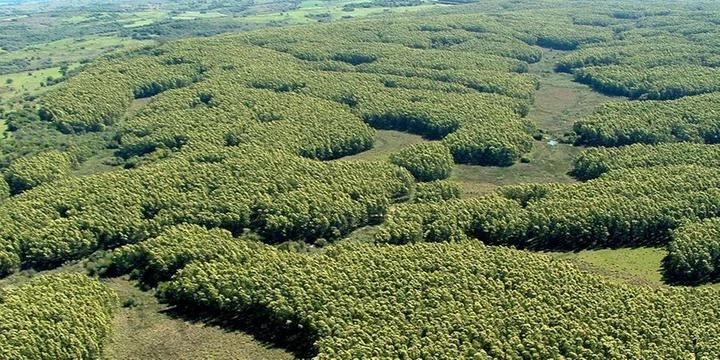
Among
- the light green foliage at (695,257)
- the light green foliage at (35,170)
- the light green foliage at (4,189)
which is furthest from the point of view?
the light green foliage at (35,170)

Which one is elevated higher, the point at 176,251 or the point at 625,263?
the point at 176,251

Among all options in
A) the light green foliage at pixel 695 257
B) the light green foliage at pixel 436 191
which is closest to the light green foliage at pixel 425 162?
the light green foliage at pixel 436 191

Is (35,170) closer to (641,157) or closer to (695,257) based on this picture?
(695,257)

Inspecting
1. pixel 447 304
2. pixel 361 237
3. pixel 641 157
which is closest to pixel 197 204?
pixel 361 237

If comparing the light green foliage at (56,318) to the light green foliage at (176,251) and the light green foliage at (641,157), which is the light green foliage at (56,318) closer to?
the light green foliage at (176,251)

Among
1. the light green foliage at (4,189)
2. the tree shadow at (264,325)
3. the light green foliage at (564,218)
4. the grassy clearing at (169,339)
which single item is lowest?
the grassy clearing at (169,339)

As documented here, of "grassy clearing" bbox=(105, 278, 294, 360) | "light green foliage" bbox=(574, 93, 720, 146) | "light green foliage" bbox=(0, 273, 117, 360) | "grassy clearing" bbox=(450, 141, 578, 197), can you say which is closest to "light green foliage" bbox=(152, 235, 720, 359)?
"grassy clearing" bbox=(105, 278, 294, 360)

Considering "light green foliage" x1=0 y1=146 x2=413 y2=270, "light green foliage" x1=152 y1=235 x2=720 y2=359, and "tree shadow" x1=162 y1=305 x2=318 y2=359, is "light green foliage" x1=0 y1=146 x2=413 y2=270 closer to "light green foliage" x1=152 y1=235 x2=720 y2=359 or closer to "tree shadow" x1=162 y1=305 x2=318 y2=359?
"light green foliage" x1=152 y1=235 x2=720 y2=359
